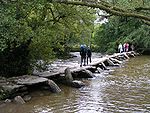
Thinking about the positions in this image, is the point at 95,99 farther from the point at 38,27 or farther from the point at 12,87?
the point at 38,27

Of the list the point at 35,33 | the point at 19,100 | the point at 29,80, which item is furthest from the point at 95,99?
the point at 35,33

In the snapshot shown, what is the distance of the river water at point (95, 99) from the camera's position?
41.5ft

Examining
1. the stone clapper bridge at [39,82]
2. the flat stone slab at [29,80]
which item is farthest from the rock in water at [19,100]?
the flat stone slab at [29,80]

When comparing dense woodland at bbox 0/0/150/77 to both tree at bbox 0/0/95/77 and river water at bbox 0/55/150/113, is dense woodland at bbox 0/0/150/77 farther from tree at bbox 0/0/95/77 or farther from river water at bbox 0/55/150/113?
river water at bbox 0/55/150/113

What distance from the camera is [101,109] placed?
1278 cm

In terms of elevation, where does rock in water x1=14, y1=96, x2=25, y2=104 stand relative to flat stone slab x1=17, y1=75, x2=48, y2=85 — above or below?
below

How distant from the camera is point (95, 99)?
14586 mm

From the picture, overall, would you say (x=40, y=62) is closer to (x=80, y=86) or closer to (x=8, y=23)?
(x=80, y=86)

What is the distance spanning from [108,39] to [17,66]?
32960 millimetres

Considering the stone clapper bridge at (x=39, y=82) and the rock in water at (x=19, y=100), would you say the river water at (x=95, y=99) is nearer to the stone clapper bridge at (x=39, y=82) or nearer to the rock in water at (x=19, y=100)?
the rock in water at (x=19, y=100)

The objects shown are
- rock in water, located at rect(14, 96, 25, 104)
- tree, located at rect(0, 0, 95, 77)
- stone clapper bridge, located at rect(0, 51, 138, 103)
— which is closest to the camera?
rock in water, located at rect(14, 96, 25, 104)

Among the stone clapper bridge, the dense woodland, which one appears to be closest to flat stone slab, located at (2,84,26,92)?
the stone clapper bridge

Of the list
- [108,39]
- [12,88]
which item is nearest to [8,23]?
[12,88]

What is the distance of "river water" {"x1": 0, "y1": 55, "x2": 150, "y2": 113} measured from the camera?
12.7 meters
